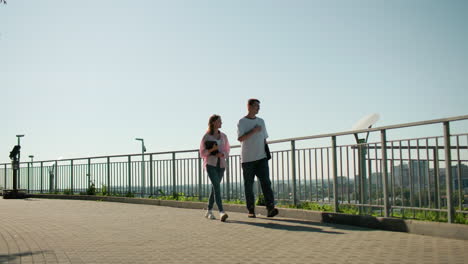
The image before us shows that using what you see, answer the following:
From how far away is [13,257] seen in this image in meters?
5.87

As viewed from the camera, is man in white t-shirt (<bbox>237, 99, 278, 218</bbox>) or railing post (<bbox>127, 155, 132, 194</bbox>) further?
railing post (<bbox>127, 155, 132, 194</bbox>)

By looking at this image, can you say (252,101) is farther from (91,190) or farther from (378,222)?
(91,190)

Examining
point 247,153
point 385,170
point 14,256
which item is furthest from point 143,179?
point 14,256

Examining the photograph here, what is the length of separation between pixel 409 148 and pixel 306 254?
2949 mm

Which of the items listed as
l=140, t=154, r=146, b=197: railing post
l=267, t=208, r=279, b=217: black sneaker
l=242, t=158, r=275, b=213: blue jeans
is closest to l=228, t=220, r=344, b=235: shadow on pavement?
l=267, t=208, r=279, b=217: black sneaker

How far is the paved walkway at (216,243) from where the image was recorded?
5734mm

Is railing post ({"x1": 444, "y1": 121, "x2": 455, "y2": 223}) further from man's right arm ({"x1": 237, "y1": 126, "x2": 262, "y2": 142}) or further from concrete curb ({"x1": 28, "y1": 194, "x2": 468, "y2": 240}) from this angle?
man's right arm ({"x1": 237, "y1": 126, "x2": 262, "y2": 142})

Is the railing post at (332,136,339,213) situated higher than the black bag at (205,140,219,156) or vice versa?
the black bag at (205,140,219,156)

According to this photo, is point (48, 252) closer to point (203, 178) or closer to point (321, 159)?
point (321, 159)

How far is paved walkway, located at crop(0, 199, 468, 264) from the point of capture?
573 cm

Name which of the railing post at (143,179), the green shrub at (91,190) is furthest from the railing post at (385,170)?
the green shrub at (91,190)

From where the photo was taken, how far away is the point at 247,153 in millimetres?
9727

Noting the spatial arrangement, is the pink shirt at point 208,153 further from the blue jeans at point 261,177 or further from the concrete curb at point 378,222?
the concrete curb at point 378,222

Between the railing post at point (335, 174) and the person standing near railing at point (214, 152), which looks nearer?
the railing post at point (335, 174)
